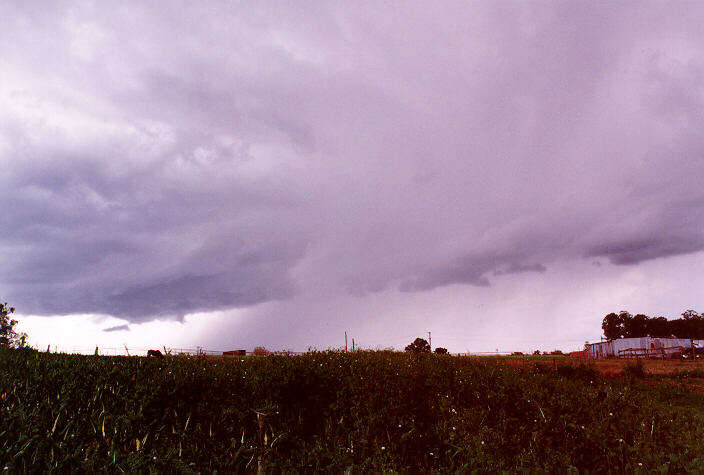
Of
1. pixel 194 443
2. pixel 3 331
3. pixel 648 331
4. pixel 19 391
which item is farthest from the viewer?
pixel 648 331

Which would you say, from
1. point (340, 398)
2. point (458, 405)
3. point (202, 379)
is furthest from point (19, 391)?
point (458, 405)

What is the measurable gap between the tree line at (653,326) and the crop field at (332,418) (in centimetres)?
11788

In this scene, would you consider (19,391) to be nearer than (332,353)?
Yes

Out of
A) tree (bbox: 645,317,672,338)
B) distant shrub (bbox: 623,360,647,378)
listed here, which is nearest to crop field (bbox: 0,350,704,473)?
distant shrub (bbox: 623,360,647,378)

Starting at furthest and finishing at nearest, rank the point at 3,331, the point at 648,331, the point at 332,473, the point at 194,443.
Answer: the point at 648,331, the point at 3,331, the point at 194,443, the point at 332,473

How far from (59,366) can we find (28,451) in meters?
6.70

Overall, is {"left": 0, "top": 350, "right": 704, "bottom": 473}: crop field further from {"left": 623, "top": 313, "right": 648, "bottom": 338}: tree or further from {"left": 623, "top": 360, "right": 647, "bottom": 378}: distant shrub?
{"left": 623, "top": 313, "right": 648, "bottom": 338}: tree

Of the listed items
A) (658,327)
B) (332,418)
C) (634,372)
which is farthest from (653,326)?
(332,418)

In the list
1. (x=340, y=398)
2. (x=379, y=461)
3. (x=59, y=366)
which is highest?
(x=59, y=366)

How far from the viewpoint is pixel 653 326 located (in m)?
113

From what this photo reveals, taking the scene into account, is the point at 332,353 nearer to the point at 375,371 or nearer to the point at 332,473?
the point at 375,371

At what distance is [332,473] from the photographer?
8.59 metres

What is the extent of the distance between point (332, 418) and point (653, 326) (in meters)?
127

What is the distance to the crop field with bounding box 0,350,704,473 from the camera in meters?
9.02
